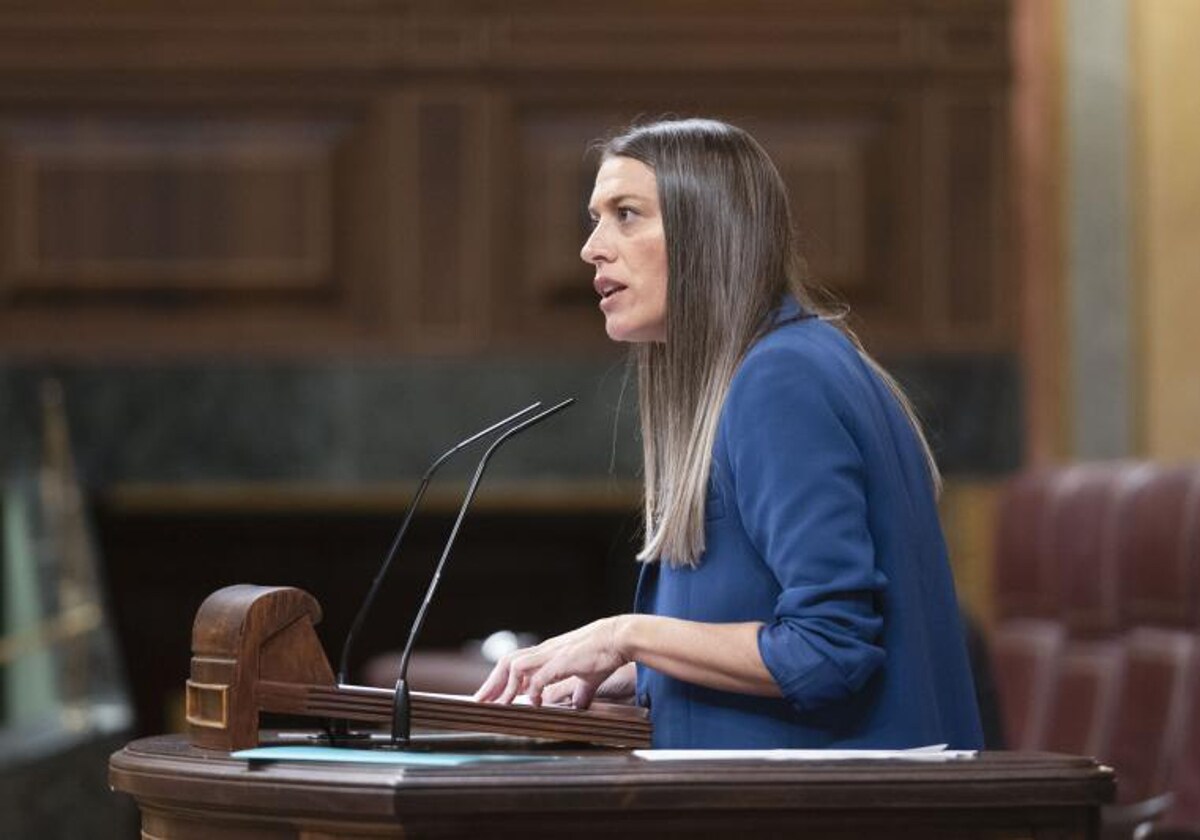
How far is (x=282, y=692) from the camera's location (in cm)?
204

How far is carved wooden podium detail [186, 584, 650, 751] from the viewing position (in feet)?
6.61

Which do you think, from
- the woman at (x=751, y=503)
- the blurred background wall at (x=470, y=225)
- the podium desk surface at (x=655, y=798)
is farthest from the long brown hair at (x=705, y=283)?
the blurred background wall at (x=470, y=225)

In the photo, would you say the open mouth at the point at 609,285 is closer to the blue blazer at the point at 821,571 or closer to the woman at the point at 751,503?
the woman at the point at 751,503

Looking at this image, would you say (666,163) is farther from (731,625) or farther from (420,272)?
(420,272)

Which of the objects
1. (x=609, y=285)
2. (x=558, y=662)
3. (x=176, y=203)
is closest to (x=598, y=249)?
(x=609, y=285)

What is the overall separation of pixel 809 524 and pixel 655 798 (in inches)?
13.7

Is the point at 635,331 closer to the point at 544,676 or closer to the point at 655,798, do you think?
the point at 544,676

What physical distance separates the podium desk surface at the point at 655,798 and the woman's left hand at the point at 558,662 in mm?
198

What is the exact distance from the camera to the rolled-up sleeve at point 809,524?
202cm

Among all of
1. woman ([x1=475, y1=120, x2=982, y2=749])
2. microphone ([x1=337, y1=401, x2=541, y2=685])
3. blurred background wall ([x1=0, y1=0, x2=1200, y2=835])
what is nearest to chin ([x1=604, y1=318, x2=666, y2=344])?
woman ([x1=475, y1=120, x2=982, y2=749])

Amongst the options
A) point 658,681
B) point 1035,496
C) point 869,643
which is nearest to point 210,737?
point 658,681

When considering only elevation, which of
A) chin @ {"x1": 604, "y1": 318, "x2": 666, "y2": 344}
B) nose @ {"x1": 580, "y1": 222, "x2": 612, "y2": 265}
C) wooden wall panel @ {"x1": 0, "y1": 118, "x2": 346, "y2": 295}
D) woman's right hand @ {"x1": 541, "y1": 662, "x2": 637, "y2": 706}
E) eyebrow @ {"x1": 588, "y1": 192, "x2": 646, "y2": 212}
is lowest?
woman's right hand @ {"x1": 541, "y1": 662, "x2": 637, "y2": 706}

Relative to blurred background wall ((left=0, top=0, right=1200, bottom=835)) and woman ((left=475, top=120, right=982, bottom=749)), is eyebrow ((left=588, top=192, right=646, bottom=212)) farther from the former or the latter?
blurred background wall ((left=0, top=0, right=1200, bottom=835))

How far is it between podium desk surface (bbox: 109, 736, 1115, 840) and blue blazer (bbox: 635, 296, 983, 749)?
0.21m
